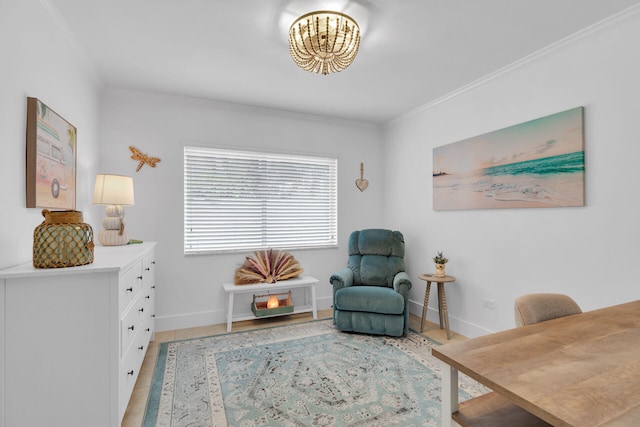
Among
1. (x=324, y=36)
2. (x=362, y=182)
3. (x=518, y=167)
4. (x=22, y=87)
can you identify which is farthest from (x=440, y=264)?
(x=22, y=87)

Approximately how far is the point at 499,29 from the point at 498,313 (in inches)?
94.9

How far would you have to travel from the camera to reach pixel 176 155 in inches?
140

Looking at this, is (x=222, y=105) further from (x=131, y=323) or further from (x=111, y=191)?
(x=131, y=323)

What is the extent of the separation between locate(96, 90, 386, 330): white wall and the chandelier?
1.74 meters

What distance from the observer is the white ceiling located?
2051 mm

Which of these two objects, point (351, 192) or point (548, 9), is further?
point (351, 192)

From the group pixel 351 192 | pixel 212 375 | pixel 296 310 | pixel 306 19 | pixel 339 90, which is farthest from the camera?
pixel 351 192

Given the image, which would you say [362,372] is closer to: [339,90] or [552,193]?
[552,193]

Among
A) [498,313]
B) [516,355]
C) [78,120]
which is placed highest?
[78,120]

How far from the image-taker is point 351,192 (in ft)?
14.6

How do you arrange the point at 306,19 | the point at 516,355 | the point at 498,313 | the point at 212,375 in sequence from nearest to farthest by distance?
the point at 516,355, the point at 306,19, the point at 212,375, the point at 498,313

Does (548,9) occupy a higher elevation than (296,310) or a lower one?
higher

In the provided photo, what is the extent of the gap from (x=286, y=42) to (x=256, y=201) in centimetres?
199

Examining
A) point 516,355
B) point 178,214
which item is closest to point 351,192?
point 178,214
